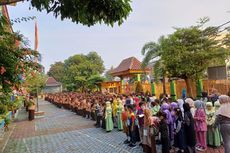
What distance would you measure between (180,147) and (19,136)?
998 centimetres

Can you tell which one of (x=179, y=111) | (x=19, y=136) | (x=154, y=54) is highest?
(x=154, y=54)

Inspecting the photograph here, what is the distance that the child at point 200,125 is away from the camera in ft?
26.4

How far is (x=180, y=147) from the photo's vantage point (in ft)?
25.6

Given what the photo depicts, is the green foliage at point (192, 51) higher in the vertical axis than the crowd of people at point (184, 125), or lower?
higher

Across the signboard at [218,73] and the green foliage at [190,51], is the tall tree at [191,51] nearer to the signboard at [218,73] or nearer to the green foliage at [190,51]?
the green foliage at [190,51]

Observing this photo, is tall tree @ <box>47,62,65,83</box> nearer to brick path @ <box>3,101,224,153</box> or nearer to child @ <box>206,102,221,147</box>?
brick path @ <box>3,101,224,153</box>

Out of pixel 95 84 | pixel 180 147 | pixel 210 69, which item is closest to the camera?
pixel 180 147

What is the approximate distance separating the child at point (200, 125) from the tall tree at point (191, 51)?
12262 millimetres

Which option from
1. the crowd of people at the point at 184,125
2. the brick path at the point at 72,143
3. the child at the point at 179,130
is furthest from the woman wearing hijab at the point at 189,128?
the brick path at the point at 72,143

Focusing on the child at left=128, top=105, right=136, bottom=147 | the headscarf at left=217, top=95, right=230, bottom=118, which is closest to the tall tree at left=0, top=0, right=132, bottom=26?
the headscarf at left=217, top=95, right=230, bottom=118

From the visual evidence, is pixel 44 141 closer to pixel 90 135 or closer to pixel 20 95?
pixel 90 135

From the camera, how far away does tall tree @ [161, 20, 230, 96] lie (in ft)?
66.4

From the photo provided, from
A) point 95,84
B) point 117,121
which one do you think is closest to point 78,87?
point 95,84

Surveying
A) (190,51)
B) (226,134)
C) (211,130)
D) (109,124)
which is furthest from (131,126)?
(190,51)
